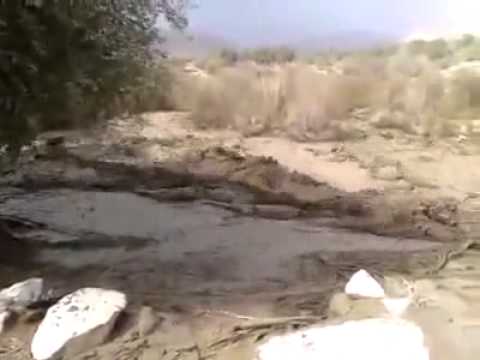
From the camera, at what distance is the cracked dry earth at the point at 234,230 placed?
567 centimetres

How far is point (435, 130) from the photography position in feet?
41.3

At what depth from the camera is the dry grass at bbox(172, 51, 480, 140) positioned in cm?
1277

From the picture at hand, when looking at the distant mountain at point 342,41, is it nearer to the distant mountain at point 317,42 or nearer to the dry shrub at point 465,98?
the distant mountain at point 317,42

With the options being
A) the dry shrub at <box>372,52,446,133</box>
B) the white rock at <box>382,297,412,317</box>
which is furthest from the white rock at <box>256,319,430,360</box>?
the dry shrub at <box>372,52,446,133</box>

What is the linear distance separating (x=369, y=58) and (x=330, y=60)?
0.78 meters

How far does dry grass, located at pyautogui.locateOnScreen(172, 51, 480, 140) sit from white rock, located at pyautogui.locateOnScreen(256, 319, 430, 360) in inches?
280

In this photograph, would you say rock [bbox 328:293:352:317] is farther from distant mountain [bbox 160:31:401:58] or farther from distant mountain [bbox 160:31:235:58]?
distant mountain [bbox 160:31:401:58]

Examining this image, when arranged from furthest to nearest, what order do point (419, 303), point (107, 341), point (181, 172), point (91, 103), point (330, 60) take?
1. point (330, 60)
2. point (181, 172)
3. point (91, 103)
4. point (419, 303)
5. point (107, 341)

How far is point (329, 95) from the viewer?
13.4 metres

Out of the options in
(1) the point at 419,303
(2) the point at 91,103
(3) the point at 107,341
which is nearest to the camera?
(3) the point at 107,341

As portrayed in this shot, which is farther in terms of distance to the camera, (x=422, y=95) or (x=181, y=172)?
(x=422, y=95)

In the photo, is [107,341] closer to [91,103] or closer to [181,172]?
[91,103]

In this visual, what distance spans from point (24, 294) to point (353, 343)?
2.10 meters

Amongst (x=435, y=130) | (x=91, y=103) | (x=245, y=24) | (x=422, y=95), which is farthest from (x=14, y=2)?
(x=422, y=95)
